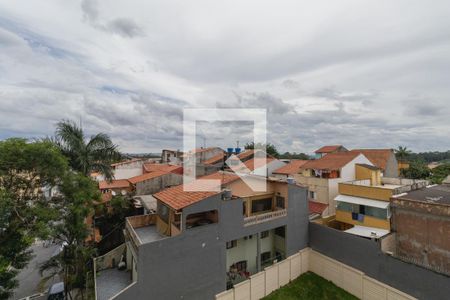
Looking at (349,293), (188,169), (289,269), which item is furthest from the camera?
(188,169)

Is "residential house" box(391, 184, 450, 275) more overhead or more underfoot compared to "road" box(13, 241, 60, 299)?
more overhead

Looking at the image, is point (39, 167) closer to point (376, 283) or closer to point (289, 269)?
point (289, 269)

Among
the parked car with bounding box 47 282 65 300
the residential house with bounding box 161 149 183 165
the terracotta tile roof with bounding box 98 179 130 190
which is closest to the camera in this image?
the parked car with bounding box 47 282 65 300

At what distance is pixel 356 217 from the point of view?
23219mm

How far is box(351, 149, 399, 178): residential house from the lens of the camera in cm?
3412

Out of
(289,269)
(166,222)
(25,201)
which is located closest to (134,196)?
(166,222)

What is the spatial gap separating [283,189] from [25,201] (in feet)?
58.6

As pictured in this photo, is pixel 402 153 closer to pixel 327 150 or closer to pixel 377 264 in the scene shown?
pixel 327 150

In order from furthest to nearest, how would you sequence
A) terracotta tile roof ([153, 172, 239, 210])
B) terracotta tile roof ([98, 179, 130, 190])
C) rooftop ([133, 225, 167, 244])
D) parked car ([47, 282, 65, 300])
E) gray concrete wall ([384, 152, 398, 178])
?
gray concrete wall ([384, 152, 398, 178]) → terracotta tile roof ([98, 179, 130, 190]) → parked car ([47, 282, 65, 300]) → rooftop ([133, 225, 167, 244]) → terracotta tile roof ([153, 172, 239, 210])

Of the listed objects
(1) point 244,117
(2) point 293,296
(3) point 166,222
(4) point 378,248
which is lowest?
(2) point 293,296

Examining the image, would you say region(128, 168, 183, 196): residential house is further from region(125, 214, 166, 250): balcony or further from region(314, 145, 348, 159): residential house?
region(314, 145, 348, 159): residential house

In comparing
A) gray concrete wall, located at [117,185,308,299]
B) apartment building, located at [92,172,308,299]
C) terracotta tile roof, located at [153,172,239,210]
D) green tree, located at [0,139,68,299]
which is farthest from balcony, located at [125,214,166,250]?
green tree, located at [0,139,68,299]

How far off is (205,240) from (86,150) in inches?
413

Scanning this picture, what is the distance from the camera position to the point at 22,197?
11977 millimetres
